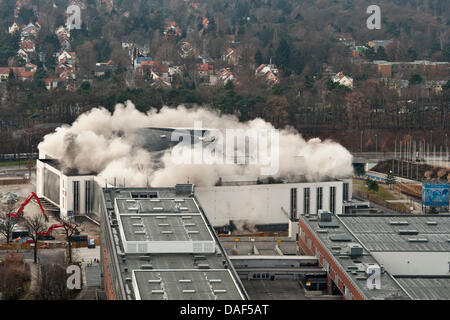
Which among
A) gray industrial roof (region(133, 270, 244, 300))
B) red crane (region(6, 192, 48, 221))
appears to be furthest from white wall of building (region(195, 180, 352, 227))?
gray industrial roof (region(133, 270, 244, 300))

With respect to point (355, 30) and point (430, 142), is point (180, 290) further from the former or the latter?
point (355, 30)

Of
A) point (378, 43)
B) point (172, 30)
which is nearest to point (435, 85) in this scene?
point (378, 43)

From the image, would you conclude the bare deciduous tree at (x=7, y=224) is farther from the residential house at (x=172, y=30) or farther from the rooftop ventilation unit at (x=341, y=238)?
the residential house at (x=172, y=30)

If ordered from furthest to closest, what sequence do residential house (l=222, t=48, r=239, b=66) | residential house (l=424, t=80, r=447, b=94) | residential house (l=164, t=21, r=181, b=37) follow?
residential house (l=164, t=21, r=181, b=37)
residential house (l=222, t=48, r=239, b=66)
residential house (l=424, t=80, r=447, b=94)

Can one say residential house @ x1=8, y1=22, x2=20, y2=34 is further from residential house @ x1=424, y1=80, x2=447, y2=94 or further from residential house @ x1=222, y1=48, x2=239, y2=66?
residential house @ x1=424, y1=80, x2=447, y2=94

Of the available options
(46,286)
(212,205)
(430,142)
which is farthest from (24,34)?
(46,286)

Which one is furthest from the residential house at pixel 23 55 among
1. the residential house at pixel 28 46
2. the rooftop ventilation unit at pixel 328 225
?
the rooftop ventilation unit at pixel 328 225
